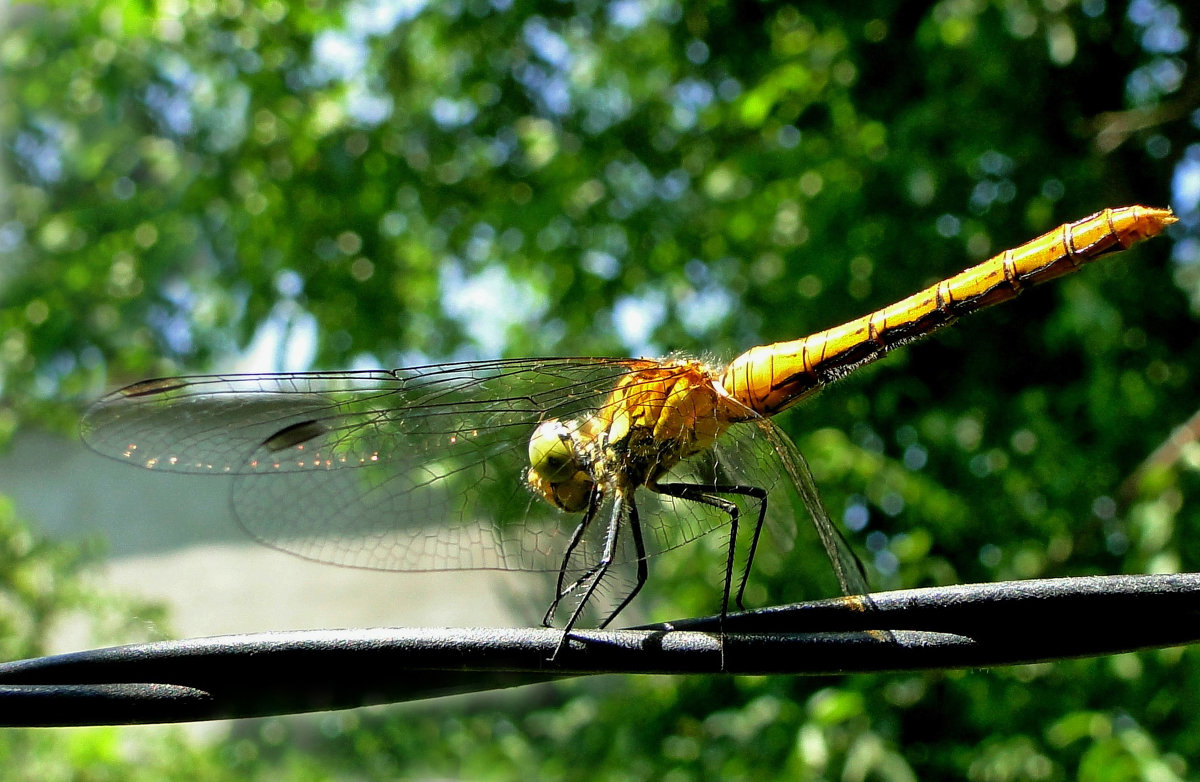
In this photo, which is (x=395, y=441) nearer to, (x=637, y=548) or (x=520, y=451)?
(x=520, y=451)

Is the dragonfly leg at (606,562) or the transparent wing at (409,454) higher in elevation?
the transparent wing at (409,454)

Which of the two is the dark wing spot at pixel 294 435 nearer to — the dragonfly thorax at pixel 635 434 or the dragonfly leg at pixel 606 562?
the dragonfly thorax at pixel 635 434

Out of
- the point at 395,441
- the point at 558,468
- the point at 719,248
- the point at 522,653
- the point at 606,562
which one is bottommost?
the point at 522,653

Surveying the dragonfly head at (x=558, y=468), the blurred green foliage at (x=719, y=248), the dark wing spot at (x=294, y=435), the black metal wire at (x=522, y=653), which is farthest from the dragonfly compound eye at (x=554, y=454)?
the blurred green foliage at (x=719, y=248)

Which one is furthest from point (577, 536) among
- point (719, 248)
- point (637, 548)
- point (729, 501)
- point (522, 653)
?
point (719, 248)

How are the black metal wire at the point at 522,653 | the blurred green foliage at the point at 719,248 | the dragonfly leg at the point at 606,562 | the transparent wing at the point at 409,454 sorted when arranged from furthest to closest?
the blurred green foliage at the point at 719,248
the transparent wing at the point at 409,454
the dragonfly leg at the point at 606,562
the black metal wire at the point at 522,653

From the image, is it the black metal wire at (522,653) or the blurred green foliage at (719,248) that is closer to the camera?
the black metal wire at (522,653)
